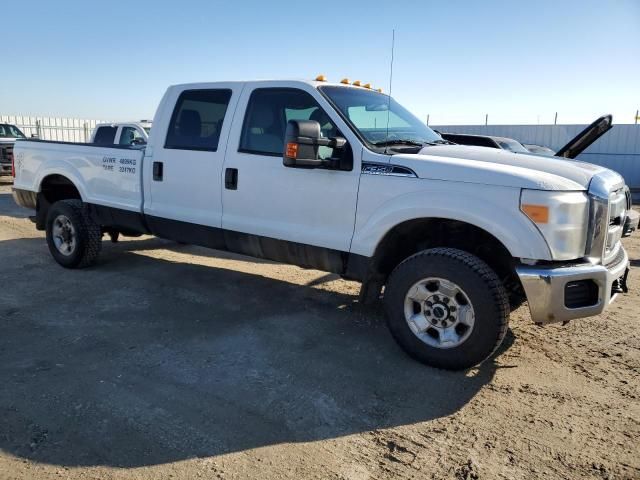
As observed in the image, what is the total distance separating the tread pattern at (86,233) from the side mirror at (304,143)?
3.15 meters

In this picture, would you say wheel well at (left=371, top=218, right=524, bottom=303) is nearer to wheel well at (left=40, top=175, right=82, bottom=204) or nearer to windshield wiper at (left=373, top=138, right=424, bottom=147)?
windshield wiper at (left=373, top=138, right=424, bottom=147)

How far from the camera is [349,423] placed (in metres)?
2.96

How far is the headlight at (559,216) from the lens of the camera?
3.19 m

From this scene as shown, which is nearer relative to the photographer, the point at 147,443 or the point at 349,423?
the point at 147,443

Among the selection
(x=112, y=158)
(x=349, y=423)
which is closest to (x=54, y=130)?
(x=112, y=158)

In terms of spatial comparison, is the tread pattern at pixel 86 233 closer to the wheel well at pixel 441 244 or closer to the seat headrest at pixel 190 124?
the seat headrest at pixel 190 124

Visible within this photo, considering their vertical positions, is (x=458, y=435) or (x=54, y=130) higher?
(x=54, y=130)

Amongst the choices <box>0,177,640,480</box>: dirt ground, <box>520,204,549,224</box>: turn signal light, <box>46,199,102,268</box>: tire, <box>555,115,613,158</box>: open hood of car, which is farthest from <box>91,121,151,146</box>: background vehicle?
<box>520,204,549,224</box>: turn signal light

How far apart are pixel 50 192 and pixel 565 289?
5998mm

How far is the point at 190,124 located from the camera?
5066mm

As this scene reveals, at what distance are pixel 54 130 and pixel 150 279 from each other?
23.4m

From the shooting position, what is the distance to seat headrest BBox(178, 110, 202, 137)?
501cm

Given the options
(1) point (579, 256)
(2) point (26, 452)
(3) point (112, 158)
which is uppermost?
(3) point (112, 158)

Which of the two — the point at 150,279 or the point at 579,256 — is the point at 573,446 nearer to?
the point at 579,256
